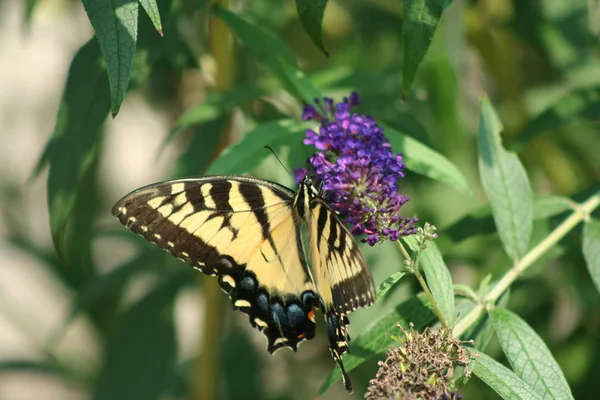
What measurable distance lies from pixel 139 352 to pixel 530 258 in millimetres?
1187

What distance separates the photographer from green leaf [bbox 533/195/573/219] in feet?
5.74

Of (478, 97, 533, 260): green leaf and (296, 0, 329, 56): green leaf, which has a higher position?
(296, 0, 329, 56): green leaf

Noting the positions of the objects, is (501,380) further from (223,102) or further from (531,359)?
(223,102)

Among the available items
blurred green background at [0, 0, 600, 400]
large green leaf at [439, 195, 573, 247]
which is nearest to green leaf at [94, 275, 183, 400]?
blurred green background at [0, 0, 600, 400]

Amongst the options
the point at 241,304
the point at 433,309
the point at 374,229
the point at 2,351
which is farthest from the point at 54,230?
the point at 2,351

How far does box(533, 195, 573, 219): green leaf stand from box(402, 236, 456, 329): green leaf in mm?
451

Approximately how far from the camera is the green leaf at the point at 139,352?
2299 millimetres

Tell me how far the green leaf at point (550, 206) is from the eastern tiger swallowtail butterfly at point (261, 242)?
0.51m

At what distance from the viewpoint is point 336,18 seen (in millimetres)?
2977

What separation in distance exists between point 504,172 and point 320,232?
1.34ft

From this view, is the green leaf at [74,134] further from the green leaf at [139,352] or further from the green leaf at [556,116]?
the green leaf at [556,116]

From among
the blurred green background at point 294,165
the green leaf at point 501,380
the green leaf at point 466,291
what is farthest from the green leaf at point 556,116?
the green leaf at point 501,380

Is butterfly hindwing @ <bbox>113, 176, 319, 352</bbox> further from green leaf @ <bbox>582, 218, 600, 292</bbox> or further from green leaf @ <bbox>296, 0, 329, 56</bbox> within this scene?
green leaf @ <bbox>582, 218, 600, 292</bbox>

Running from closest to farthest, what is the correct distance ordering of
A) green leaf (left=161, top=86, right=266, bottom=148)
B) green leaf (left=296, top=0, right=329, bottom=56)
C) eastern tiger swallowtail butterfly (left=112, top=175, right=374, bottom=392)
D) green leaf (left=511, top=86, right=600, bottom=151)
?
green leaf (left=296, top=0, right=329, bottom=56) → eastern tiger swallowtail butterfly (left=112, top=175, right=374, bottom=392) → green leaf (left=161, top=86, right=266, bottom=148) → green leaf (left=511, top=86, right=600, bottom=151)
